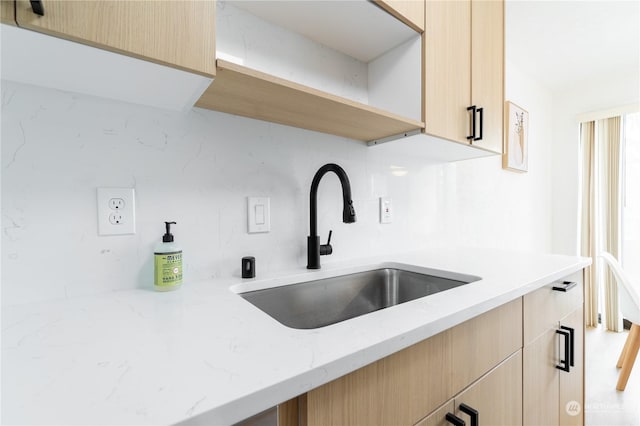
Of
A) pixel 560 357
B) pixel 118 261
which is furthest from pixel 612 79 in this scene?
pixel 118 261

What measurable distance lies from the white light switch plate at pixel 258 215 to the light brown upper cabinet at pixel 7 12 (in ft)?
2.02

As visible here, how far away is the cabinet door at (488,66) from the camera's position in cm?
A: 121

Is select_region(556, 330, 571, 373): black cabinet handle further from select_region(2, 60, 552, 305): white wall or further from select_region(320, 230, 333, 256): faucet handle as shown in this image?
select_region(320, 230, 333, 256): faucet handle

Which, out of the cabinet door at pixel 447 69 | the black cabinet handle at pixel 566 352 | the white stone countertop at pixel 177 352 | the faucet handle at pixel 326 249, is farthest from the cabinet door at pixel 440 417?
the cabinet door at pixel 447 69

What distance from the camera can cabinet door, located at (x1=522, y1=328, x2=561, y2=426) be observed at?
2.90ft

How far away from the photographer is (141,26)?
529mm

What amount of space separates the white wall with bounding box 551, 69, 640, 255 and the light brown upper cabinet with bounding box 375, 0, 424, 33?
2764 mm

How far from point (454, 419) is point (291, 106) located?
2.73 ft

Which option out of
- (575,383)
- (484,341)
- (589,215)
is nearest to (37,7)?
(484,341)

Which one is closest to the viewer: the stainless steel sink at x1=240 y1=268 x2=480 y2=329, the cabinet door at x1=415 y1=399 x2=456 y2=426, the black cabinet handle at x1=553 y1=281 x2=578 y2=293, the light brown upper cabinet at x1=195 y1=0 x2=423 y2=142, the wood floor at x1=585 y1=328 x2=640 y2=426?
the cabinet door at x1=415 y1=399 x2=456 y2=426

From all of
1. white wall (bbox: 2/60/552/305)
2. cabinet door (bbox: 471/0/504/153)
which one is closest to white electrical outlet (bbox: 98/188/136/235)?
white wall (bbox: 2/60/552/305)

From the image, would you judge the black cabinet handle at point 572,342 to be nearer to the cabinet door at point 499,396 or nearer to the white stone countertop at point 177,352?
the cabinet door at point 499,396

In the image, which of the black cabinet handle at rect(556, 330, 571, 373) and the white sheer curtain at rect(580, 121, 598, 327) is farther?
the white sheer curtain at rect(580, 121, 598, 327)

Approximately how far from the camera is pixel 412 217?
1.49m
